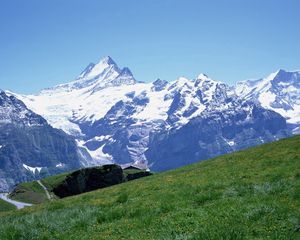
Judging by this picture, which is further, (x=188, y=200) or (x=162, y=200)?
(x=162, y=200)

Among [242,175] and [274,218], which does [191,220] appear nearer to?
[274,218]

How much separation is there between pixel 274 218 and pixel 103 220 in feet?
26.6

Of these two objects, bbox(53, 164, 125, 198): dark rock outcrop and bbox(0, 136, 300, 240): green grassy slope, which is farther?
bbox(53, 164, 125, 198): dark rock outcrop

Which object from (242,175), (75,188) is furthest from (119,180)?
(242,175)

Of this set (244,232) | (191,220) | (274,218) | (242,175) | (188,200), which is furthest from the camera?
(242,175)

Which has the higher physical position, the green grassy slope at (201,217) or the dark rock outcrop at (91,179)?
the dark rock outcrop at (91,179)

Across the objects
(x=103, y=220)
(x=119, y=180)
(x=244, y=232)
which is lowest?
(x=244, y=232)

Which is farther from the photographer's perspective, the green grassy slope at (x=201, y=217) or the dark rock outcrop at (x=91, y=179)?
the dark rock outcrop at (x=91, y=179)

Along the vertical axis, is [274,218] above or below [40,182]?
below

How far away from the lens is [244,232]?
15312 mm

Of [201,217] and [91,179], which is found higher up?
[91,179]

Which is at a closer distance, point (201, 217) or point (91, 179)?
point (201, 217)

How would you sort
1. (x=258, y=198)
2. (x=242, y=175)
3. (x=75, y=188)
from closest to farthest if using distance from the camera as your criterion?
(x=258, y=198) < (x=242, y=175) < (x=75, y=188)

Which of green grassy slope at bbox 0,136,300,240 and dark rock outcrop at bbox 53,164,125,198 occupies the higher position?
dark rock outcrop at bbox 53,164,125,198
